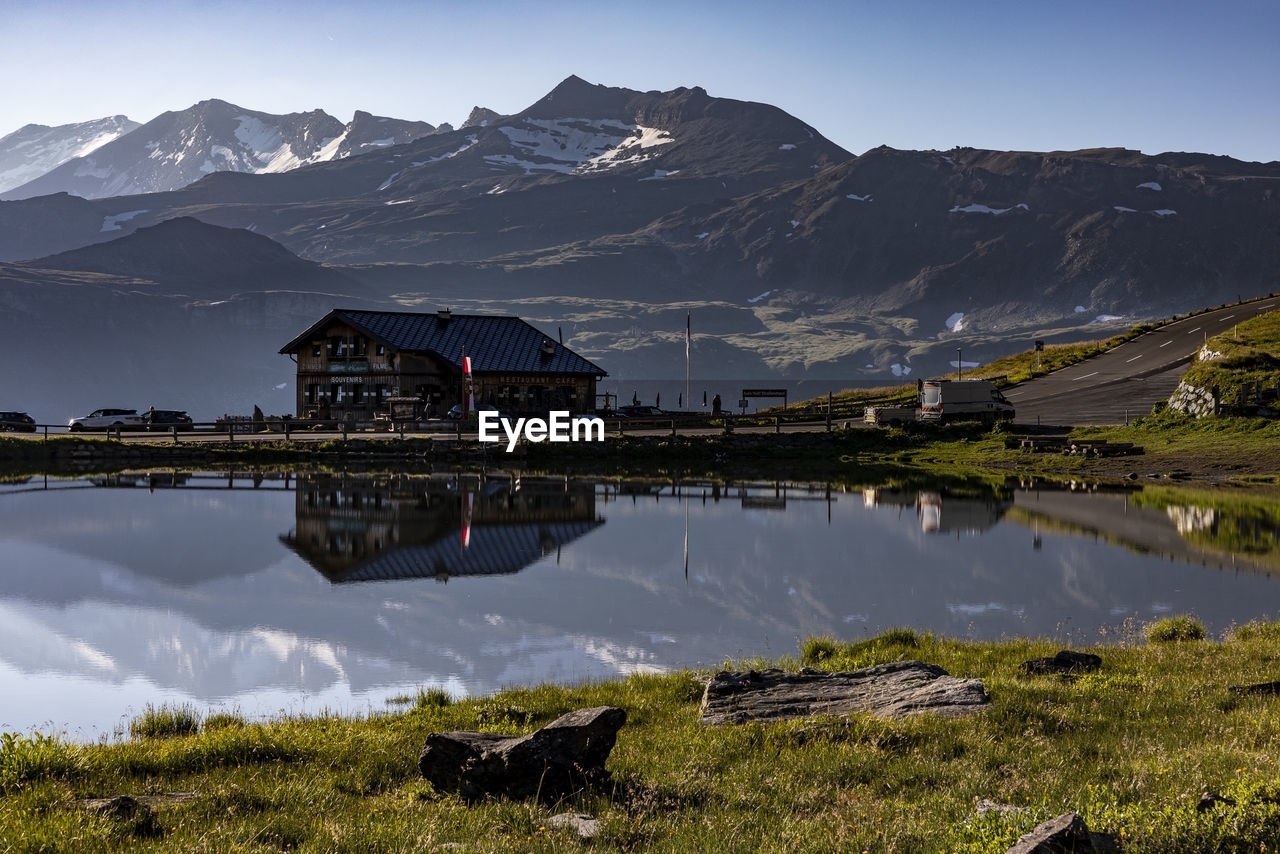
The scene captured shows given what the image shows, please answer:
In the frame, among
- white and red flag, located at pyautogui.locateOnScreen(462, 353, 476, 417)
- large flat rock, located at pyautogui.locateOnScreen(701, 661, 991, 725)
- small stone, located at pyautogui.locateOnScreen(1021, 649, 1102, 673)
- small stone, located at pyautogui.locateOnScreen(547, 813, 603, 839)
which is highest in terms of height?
white and red flag, located at pyautogui.locateOnScreen(462, 353, 476, 417)

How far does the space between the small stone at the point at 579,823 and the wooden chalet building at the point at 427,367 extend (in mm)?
69191

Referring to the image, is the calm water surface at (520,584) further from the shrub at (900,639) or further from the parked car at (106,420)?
the parked car at (106,420)

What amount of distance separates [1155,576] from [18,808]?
999 inches

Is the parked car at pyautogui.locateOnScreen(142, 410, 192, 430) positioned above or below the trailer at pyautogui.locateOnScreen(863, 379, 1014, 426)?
below

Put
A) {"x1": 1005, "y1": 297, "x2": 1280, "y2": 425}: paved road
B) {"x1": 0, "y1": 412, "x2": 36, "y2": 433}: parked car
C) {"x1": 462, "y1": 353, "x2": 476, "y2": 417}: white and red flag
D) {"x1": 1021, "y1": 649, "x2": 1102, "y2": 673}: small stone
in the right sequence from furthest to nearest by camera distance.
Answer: {"x1": 0, "y1": 412, "x2": 36, "y2": 433}: parked car, {"x1": 462, "y1": 353, "x2": 476, "y2": 417}: white and red flag, {"x1": 1005, "y1": 297, "x2": 1280, "y2": 425}: paved road, {"x1": 1021, "y1": 649, "x2": 1102, "y2": 673}: small stone

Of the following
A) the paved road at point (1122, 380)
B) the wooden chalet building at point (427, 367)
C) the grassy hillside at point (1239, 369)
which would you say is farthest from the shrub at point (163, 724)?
the wooden chalet building at point (427, 367)

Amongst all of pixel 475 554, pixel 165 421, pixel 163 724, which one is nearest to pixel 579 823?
pixel 163 724

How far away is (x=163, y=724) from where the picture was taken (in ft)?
44.0

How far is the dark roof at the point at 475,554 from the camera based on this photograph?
90.1 feet

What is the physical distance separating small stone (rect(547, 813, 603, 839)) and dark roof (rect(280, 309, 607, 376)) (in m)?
70.0

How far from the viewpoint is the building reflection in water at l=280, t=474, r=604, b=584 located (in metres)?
28.7

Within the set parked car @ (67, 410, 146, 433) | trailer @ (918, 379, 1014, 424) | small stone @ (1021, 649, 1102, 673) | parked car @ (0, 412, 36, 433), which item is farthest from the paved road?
parked car @ (0, 412, 36, 433)

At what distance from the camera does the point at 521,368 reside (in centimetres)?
7981

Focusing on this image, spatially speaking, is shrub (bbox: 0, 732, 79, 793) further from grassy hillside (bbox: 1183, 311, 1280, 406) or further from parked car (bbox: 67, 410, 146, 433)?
parked car (bbox: 67, 410, 146, 433)
